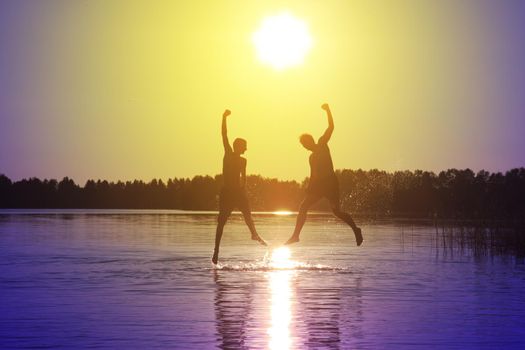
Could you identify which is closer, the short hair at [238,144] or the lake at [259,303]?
the lake at [259,303]

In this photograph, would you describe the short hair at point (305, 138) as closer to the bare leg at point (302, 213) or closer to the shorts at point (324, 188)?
the shorts at point (324, 188)

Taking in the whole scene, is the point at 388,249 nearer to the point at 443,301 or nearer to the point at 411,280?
the point at 411,280

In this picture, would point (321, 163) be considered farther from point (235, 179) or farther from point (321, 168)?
point (235, 179)

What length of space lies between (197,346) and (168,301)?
16.9ft

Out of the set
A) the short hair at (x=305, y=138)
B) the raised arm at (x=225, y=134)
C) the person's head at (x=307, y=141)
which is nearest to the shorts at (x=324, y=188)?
the person's head at (x=307, y=141)

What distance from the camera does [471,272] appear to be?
24.8 m

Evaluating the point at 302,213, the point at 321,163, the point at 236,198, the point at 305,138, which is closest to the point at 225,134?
the point at 236,198

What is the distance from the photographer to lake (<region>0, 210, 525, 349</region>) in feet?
40.5

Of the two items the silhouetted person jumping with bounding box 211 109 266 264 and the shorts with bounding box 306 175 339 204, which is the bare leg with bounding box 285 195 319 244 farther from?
the silhouetted person jumping with bounding box 211 109 266 264

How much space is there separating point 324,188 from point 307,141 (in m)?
1.14

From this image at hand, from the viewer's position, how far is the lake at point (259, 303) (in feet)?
40.5

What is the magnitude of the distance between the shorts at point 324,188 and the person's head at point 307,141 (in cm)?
77

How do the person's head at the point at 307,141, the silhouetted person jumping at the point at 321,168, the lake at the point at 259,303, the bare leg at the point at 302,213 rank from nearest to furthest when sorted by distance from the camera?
the lake at the point at 259,303
the silhouetted person jumping at the point at 321,168
the person's head at the point at 307,141
the bare leg at the point at 302,213

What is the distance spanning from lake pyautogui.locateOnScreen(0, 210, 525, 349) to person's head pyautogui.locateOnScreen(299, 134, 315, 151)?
312 cm
